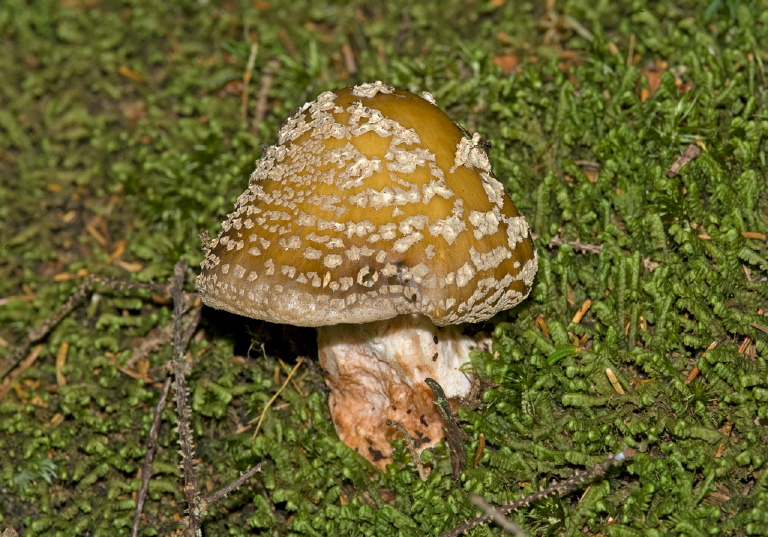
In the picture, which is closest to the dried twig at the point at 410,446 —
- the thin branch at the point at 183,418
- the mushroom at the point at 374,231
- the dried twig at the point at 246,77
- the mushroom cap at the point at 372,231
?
the mushroom at the point at 374,231

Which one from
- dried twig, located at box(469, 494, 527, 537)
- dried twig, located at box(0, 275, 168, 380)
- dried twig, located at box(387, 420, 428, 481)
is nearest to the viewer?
dried twig, located at box(469, 494, 527, 537)

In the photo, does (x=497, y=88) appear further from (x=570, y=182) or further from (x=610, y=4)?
(x=610, y=4)

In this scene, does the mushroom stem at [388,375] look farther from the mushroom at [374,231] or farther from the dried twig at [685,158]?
the dried twig at [685,158]

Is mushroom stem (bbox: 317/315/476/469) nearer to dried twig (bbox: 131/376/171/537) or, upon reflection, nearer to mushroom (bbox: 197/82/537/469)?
mushroom (bbox: 197/82/537/469)

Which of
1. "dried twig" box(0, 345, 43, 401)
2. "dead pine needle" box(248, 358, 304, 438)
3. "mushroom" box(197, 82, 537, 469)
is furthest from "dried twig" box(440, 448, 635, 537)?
"dried twig" box(0, 345, 43, 401)

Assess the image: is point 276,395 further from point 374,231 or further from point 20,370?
point 20,370

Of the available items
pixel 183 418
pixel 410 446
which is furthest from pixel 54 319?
pixel 410 446
